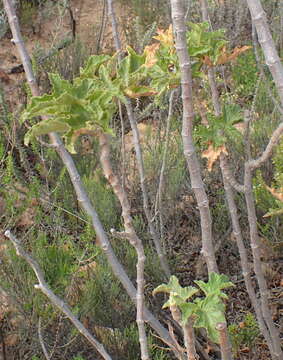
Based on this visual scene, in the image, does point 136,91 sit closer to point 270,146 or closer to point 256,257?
point 270,146

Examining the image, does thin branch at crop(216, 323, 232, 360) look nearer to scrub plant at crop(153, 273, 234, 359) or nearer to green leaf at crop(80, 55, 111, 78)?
scrub plant at crop(153, 273, 234, 359)

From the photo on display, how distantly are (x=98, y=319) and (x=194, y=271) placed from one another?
572 mm

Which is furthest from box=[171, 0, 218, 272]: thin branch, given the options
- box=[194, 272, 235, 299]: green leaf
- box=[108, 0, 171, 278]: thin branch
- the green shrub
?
the green shrub

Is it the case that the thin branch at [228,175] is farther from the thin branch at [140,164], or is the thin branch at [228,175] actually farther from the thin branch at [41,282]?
the thin branch at [41,282]

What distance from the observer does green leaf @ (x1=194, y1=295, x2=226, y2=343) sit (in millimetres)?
1165

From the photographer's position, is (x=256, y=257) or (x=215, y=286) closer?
(x=215, y=286)

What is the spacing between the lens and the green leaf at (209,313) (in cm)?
117

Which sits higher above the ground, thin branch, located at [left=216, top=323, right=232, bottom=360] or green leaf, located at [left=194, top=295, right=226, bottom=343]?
green leaf, located at [left=194, top=295, right=226, bottom=343]

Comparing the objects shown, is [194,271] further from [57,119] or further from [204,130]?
[57,119]

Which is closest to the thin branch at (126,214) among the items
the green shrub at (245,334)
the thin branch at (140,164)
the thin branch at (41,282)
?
the thin branch at (41,282)

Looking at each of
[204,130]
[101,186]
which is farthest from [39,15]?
[204,130]

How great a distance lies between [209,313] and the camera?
1.18 metres

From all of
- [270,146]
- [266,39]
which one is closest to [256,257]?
[270,146]

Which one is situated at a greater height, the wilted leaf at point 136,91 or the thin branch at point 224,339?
the wilted leaf at point 136,91
